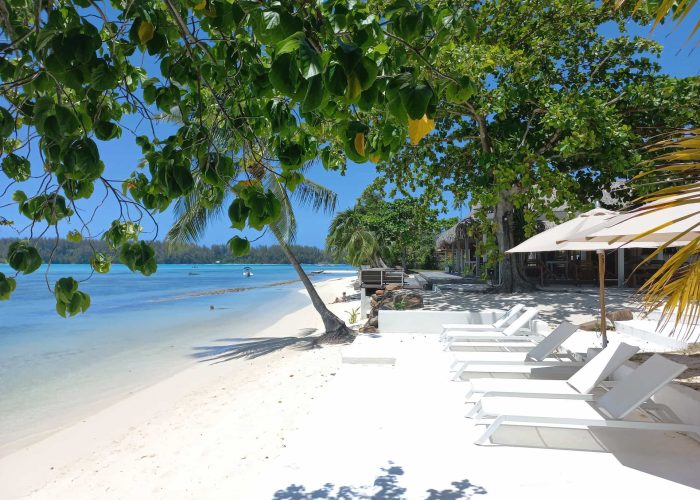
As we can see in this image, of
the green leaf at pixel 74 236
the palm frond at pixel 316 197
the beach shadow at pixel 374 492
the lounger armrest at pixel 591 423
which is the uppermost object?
the palm frond at pixel 316 197

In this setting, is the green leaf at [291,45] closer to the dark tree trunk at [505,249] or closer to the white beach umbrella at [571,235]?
the white beach umbrella at [571,235]

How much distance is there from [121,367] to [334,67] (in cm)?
1195

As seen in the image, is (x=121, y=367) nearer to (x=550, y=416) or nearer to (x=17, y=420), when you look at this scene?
(x=17, y=420)

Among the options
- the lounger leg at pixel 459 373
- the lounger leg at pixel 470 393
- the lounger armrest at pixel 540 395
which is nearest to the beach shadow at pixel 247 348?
the lounger leg at pixel 459 373

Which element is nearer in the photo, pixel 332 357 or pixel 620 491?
pixel 620 491

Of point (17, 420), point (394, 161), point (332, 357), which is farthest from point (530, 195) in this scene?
point (17, 420)

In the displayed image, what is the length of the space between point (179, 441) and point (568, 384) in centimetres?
424

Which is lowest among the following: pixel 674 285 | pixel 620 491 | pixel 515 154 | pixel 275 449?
pixel 275 449

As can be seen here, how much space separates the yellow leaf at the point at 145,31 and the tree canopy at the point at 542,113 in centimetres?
851

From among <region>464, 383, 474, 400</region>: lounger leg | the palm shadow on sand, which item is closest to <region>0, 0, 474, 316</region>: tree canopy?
<region>464, 383, 474, 400</region>: lounger leg

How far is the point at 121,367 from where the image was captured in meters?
11.2

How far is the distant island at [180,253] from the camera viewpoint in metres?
1.92

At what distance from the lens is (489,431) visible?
140 inches

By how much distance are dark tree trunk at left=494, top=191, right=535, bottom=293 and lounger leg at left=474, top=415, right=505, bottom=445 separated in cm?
1021
